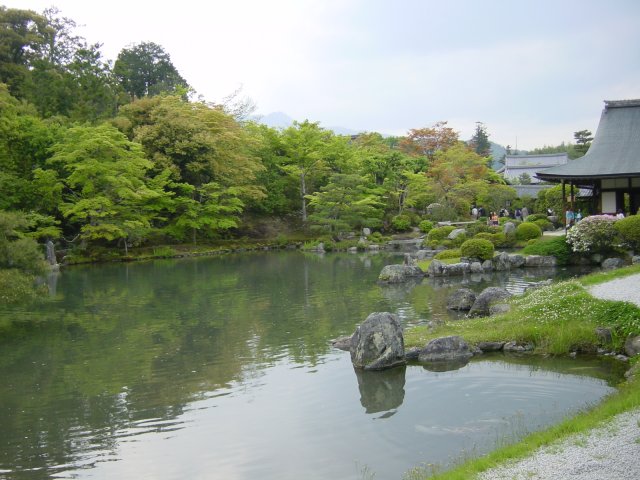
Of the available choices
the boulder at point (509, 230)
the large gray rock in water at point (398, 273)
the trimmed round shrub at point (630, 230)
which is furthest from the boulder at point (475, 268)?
the boulder at point (509, 230)

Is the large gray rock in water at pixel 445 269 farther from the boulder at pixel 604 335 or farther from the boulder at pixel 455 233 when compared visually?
the boulder at pixel 604 335

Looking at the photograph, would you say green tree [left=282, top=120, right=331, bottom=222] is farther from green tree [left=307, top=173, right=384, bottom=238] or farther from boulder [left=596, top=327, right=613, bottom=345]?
boulder [left=596, top=327, right=613, bottom=345]

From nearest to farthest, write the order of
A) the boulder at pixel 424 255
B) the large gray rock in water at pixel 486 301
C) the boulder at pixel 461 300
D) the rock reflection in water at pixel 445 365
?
1. the rock reflection in water at pixel 445 365
2. the large gray rock in water at pixel 486 301
3. the boulder at pixel 461 300
4. the boulder at pixel 424 255

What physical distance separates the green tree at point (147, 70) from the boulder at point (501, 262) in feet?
115

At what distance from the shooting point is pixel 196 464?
626 cm

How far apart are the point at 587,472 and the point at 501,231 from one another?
2293 cm

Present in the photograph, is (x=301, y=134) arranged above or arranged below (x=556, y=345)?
above

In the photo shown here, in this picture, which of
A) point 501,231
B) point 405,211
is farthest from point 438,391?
point 405,211

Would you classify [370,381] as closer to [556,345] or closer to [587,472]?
[556,345]

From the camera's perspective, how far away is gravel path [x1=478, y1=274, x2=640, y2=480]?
433cm

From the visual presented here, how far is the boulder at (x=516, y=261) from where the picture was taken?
21.2 meters

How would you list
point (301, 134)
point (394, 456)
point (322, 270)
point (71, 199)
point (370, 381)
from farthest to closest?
point (301, 134), point (71, 199), point (322, 270), point (370, 381), point (394, 456)

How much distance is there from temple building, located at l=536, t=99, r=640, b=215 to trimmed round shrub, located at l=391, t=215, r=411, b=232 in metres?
A: 14.0

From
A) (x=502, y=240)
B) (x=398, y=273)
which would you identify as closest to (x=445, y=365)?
(x=398, y=273)
